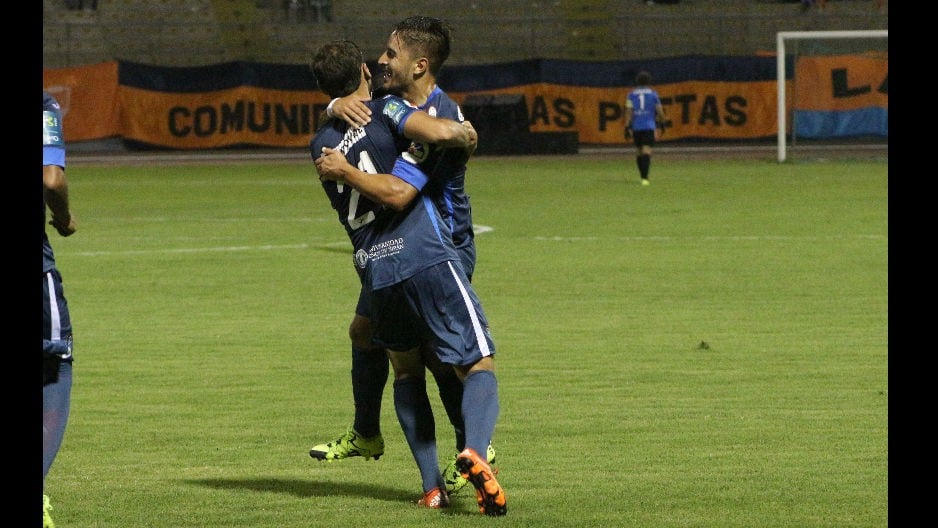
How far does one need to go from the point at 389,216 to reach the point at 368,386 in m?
0.96

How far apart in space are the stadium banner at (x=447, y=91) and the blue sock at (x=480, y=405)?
32.2m

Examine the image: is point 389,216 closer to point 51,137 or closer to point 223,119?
point 51,137

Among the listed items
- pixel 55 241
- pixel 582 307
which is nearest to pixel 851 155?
pixel 55 241

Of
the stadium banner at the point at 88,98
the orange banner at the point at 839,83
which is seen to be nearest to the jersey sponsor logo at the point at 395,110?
the orange banner at the point at 839,83

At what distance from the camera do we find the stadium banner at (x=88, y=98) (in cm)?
3838

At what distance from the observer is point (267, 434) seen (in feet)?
25.4

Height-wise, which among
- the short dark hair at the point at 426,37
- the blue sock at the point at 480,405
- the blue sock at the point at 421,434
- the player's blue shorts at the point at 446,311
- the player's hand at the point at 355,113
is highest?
the short dark hair at the point at 426,37

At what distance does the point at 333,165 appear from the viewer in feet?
18.7

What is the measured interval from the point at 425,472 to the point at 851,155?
30340 millimetres

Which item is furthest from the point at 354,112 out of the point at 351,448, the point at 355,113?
the point at 351,448

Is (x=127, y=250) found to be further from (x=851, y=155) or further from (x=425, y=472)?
(x=851, y=155)

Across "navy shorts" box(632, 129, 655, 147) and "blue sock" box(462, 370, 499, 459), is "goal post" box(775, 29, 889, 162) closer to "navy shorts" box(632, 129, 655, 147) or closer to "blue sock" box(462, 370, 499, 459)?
"navy shorts" box(632, 129, 655, 147)

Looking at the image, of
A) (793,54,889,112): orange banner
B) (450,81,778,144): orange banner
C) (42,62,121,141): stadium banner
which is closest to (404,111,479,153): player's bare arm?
(793,54,889,112): orange banner

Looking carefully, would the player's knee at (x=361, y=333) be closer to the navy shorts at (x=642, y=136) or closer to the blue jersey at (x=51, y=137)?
the blue jersey at (x=51, y=137)
